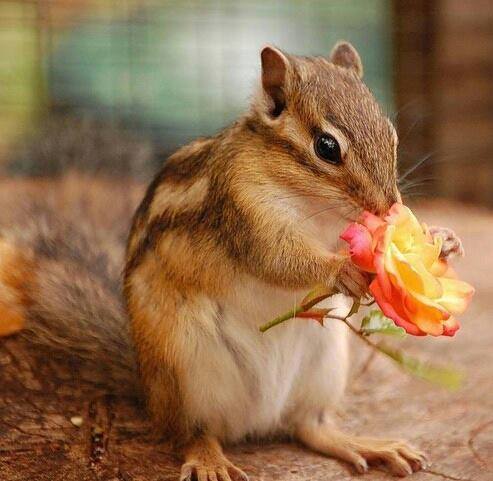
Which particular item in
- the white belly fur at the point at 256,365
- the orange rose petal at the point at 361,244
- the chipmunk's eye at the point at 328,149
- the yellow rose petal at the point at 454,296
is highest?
the chipmunk's eye at the point at 328,149

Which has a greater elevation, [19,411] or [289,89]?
[289,89]

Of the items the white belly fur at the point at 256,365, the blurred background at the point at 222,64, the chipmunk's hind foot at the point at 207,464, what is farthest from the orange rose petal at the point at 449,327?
the blurred background at the point at 222,64

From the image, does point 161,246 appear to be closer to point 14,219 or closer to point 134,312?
point 134,312

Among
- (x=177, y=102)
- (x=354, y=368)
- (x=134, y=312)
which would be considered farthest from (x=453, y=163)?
(x=134, y=312)

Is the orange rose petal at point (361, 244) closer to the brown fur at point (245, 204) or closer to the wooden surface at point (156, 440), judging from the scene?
the brown fur at point (245, 204)

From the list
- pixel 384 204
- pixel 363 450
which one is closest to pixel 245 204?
pixel 384 204

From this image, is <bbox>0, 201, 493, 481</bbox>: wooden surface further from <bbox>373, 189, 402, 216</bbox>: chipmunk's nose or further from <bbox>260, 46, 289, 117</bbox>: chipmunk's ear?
<bbox>260, 46, 289, 117</bbox>: chipmunk's ear

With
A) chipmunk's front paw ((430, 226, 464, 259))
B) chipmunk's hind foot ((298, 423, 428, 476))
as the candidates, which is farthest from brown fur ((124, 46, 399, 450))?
chipmunk's hind foot ((298, 423, 428, 476))

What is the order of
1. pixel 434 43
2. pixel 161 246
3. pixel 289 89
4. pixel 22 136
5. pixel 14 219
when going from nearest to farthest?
pixel 289 89 < pixel 161 246 < pixel 14 219 < pixel 22 136 < pixel 434 43
